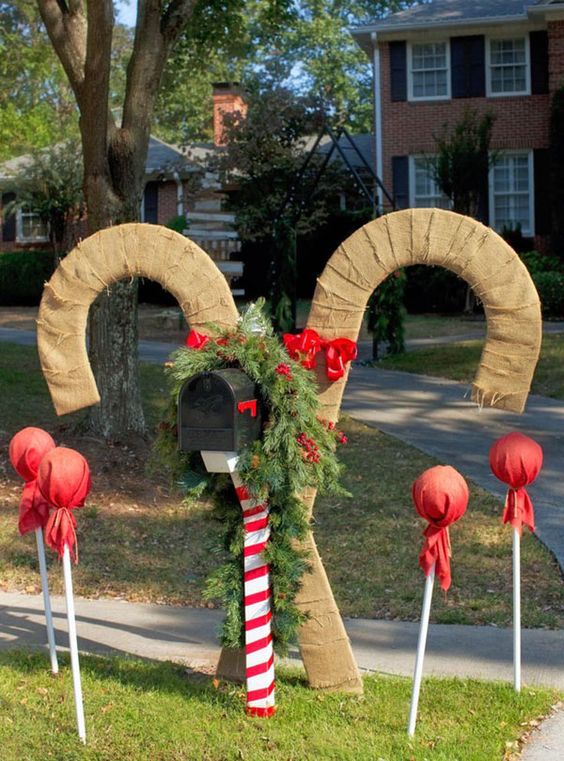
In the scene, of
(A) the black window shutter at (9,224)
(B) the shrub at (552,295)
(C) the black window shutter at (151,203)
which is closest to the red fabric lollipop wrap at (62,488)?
(B) the shrub at (552,295)

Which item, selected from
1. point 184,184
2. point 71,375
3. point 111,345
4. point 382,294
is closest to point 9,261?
point 184,184

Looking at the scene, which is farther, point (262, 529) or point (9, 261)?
point (9, 261)

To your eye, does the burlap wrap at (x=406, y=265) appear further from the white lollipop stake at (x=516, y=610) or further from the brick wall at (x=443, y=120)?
the brick wall at (x=443, y=120)

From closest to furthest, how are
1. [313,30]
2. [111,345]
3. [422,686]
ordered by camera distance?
[422,686], [111,345], [313,30]

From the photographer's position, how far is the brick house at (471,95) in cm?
2462

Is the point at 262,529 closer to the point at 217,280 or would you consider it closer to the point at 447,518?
the point at 447,518

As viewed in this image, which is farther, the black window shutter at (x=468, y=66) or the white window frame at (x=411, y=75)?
the white window frame at (x=411, y=75)

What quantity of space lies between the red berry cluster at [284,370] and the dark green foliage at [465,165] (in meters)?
18.0

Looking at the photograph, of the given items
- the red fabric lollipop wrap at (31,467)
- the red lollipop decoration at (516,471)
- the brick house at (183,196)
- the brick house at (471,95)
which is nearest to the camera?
the red lollipop decoration at (516,471)

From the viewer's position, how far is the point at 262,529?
4.91 meters

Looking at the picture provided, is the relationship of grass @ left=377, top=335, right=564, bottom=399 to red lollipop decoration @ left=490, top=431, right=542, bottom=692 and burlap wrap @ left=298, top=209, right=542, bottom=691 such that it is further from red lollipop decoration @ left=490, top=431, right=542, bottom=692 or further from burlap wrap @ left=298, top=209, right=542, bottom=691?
burlap wrap @ left=298, top=209, right=542, bottom=691

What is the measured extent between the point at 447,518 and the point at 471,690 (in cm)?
116

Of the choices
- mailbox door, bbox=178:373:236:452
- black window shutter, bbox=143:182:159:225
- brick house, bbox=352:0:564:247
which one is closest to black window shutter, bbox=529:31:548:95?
brick house, bbox=352:0:564:247

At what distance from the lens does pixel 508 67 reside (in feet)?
→ 81.6
